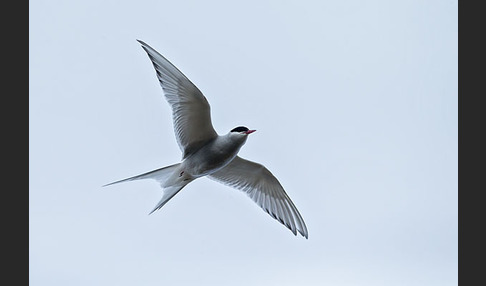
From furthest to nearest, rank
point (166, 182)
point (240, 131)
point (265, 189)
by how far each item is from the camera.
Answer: point (265, 189) < point (166, 182) < point (240, 131)

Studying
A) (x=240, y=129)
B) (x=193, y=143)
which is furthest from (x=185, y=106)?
(x=240, y=129)

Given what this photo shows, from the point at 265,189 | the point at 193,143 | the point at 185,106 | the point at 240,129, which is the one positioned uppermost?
the point at 185,106

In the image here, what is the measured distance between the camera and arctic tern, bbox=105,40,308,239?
6.03m

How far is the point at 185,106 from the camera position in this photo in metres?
6.15

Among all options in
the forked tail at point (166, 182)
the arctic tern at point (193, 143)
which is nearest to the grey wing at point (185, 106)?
the arctic tern at point (193, 143)

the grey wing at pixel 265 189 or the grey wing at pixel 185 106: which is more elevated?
the grey wing at pixel 185 106

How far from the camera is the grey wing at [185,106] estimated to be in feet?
19.6

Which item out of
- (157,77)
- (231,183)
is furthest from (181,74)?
(231,183)

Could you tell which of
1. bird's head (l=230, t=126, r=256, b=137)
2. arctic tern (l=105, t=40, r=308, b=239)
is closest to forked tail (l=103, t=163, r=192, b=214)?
arctic tern (l=105, t=40, r=308, b=239)

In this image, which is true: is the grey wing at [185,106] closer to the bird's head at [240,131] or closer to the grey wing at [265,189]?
the bird's head at [240,131]

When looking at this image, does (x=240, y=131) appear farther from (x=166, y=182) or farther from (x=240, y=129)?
(x=166, y=182)

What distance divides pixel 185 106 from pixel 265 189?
51.2 inches

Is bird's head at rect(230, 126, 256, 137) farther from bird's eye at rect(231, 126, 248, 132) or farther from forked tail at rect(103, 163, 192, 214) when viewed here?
forked tail at rect(103, 163, 192, 214)

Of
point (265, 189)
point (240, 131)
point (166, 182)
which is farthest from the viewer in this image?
point (265, 189)
